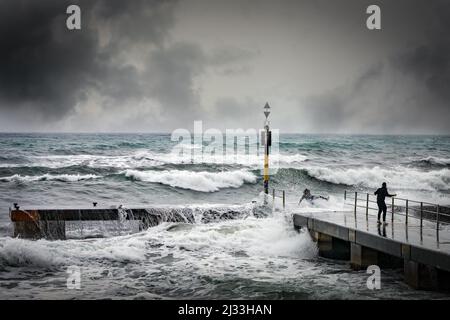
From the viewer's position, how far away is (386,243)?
1282cm

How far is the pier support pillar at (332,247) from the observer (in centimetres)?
1555

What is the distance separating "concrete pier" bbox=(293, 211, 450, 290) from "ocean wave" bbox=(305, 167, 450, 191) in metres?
22.8

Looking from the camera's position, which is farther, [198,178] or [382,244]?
[198,178]

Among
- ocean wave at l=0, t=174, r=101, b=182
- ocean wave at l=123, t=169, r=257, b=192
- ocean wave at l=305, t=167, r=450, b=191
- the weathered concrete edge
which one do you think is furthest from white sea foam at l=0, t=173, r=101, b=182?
the weathered concrete edge

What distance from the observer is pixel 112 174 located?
37156mm

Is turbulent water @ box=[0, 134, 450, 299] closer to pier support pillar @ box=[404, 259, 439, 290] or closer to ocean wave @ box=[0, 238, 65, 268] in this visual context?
ocean wave @ box=[0, 238, 65, 268]

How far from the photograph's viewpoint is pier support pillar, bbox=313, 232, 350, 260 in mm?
15555

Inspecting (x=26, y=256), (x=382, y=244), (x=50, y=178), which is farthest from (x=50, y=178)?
(x=382, y=244)

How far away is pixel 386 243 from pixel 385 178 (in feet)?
96.2

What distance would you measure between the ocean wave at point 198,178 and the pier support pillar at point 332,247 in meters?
18.5

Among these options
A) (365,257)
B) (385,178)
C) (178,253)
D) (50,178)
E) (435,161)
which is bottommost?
(178,253)

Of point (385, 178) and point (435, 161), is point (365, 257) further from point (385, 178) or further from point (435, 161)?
point (435, 161)
